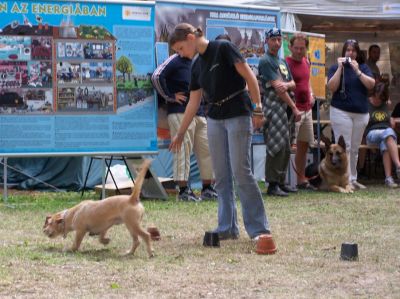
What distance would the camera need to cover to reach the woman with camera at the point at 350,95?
11.4 metres

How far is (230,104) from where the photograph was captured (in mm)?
6602

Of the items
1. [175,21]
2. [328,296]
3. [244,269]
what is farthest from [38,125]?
[328,296]

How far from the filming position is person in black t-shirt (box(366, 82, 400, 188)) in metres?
12.2

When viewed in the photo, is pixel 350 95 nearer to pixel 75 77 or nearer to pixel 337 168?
pixel 337 168

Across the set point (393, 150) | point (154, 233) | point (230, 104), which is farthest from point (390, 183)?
point (230, 104)

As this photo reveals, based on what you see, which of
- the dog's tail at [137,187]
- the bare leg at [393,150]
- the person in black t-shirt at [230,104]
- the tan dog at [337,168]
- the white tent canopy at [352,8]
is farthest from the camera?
the white tent canopy at [352,8]

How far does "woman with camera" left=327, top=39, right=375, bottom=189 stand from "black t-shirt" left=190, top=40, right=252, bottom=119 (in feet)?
16.3

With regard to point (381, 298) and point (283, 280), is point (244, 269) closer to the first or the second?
point (283, 280)

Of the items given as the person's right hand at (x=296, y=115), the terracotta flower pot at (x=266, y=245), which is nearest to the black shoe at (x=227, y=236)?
the terracotta flower pot at (x=266, y=245)

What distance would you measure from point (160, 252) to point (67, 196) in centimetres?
465

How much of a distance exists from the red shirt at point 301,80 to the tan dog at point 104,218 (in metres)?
5.07

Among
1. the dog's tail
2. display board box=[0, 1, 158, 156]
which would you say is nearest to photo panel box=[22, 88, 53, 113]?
display board box=[0, 1, 158, 156]

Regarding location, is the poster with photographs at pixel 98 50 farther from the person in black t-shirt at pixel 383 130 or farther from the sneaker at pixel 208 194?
the person in black t-shirt at pixel 383 130

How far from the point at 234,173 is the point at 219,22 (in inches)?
174
